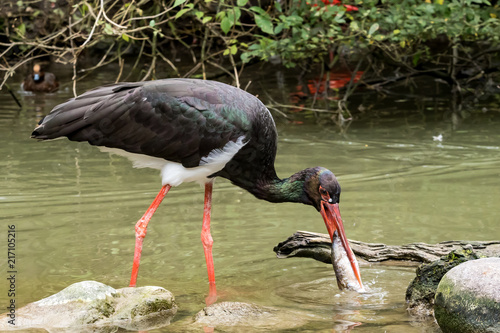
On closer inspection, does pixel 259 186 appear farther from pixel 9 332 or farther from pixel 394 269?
pixel 9 332

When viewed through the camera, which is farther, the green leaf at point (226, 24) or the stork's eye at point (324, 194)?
the green leaf at point (226, 24)

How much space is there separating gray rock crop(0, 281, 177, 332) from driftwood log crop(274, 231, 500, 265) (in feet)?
3.62

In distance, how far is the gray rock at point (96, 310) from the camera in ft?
14.3

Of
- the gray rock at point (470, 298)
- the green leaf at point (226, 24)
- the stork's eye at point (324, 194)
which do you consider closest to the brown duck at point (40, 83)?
the green leaf at point (226, 24)

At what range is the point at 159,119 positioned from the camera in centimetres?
534

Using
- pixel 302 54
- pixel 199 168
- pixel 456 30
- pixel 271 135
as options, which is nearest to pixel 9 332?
pixel 199 168

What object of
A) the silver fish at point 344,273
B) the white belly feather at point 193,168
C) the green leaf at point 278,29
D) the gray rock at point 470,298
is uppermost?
the green leaf at point 278,29

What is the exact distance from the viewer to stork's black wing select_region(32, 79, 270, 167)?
17.2 ft

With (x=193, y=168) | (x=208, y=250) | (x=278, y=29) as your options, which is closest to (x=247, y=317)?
(x=208, y=250)

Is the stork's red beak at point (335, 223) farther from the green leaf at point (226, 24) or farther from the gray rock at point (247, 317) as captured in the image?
the green leaf at point (226, 24)

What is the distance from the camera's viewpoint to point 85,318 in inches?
172

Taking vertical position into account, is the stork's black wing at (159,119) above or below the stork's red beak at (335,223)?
above

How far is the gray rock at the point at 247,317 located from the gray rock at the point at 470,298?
0.82 metres

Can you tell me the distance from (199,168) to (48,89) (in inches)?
337
